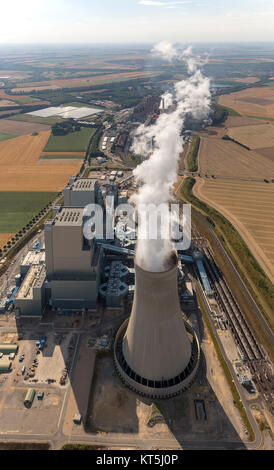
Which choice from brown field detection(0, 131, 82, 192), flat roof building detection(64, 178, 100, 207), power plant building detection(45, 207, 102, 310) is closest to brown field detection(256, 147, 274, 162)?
brown field detection(0, 131, 82, 192)

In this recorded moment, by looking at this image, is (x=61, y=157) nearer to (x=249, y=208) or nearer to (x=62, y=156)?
(x=62, y=156)

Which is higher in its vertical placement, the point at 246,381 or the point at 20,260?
the point at 20,260

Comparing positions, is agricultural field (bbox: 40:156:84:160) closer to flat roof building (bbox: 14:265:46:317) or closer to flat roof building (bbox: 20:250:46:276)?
flat roof building (bbox: 20:250:46:276)

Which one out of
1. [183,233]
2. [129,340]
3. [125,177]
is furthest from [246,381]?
[125,177]

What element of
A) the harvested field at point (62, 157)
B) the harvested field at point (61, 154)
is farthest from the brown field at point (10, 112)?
the harvested field at point (62, 157)

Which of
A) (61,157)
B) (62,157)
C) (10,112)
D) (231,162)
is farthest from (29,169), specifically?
(10,112)
